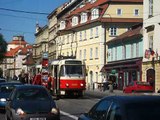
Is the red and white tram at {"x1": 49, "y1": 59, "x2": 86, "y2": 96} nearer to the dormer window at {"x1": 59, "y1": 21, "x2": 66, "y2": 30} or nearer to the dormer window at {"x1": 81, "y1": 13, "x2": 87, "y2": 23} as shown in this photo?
the dormer window at {"x1": 81, "y1": 13, "x2": 87, "y2": 23}

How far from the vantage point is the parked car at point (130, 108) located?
25.4 ft

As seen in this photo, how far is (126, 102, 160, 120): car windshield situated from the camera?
7691 millimetres

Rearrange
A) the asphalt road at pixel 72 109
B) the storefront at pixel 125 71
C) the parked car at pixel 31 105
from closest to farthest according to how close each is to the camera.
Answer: the parked car at pixel 31 105 < the asphalt road at pixel 72 109 < the storefront at pixel 125 71

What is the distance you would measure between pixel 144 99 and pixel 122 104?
410 mm

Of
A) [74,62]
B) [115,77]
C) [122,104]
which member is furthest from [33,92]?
[115,77]

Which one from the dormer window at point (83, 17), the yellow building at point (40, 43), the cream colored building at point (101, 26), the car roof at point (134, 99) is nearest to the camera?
the car roof at point (134, 99)

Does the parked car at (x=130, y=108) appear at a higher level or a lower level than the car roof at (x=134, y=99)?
lower

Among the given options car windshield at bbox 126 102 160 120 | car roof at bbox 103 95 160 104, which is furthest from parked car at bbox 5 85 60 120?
car windshield at bbox 126 102 160 120

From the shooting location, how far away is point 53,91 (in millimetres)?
38125

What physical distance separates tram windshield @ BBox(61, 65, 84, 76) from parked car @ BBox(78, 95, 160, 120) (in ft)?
88.9

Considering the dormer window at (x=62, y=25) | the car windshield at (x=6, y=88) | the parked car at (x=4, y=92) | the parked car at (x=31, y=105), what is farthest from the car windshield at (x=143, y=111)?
the dormer window at (x=62, y=25)

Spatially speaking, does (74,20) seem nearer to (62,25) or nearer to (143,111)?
(62,25)

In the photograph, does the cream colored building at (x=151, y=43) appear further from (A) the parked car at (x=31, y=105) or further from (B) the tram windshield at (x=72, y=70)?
(A) the parked car at (x=31, y=105)

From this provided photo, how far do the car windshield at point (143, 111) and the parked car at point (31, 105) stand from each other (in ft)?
23.1
